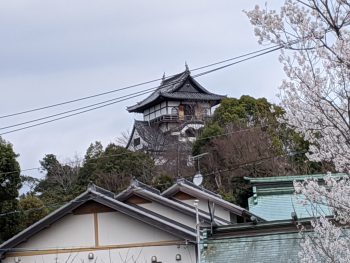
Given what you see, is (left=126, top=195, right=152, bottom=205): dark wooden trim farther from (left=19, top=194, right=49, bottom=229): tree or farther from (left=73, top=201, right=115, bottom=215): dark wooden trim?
(left=19, top=194, right=49, bottom=229): tree

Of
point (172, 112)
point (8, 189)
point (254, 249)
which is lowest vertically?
point (254, 249)

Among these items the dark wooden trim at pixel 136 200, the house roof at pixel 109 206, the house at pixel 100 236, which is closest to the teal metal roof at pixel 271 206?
the house at pixel 100 236

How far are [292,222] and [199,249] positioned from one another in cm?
208

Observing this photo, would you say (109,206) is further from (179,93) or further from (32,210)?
(179,93)

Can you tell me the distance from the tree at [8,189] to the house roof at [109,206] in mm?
5254

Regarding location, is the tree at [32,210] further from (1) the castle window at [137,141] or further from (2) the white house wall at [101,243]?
(1) the castle window at [137,141]

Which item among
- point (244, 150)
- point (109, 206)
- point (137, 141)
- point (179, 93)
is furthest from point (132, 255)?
point (179, 93)

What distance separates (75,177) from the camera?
114 feet

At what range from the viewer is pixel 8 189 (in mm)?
21359

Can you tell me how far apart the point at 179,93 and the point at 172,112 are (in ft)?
7.73

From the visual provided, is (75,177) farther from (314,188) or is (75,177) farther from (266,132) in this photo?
(314,188)

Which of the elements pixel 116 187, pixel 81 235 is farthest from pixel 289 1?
pixel 116 187

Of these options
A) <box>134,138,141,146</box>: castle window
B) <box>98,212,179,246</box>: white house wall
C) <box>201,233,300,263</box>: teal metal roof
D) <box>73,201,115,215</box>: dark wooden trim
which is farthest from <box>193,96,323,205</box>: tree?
<box>134,138,141,146</box>: castle window

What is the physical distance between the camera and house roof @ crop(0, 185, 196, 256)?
15219mm
